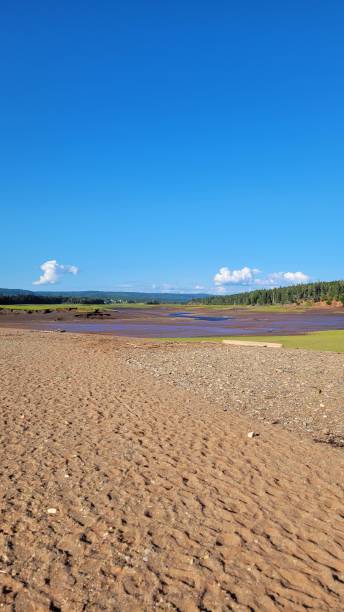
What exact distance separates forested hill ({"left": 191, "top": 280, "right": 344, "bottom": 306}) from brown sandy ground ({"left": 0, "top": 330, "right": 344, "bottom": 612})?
127 metres

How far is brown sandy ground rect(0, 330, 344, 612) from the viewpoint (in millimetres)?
4773

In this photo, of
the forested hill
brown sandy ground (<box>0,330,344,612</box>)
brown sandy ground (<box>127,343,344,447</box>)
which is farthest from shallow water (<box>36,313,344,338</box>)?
the forested hill

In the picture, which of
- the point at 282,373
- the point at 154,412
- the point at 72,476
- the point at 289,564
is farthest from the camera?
the point at 282,373

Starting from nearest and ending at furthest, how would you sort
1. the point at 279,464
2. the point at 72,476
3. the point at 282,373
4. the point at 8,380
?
the point at 72,476, the point at 279,464, the point at 8,380, the point at 282,373

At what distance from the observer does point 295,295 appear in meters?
164

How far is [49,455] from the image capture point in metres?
8.71

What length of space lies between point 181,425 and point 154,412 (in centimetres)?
145

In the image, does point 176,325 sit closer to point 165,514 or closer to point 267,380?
point 267,380

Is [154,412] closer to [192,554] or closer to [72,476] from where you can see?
[72,476]

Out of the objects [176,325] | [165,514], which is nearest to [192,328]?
[176,325]

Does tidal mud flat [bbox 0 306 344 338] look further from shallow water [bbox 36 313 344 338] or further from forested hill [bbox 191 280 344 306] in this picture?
forested hill [bbox 191 280 344 306]

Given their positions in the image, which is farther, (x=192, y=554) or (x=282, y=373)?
(x=282, y=373)

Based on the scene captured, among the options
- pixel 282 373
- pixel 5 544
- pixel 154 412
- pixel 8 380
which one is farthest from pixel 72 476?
pixel 282 373

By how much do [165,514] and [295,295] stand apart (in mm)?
164390
